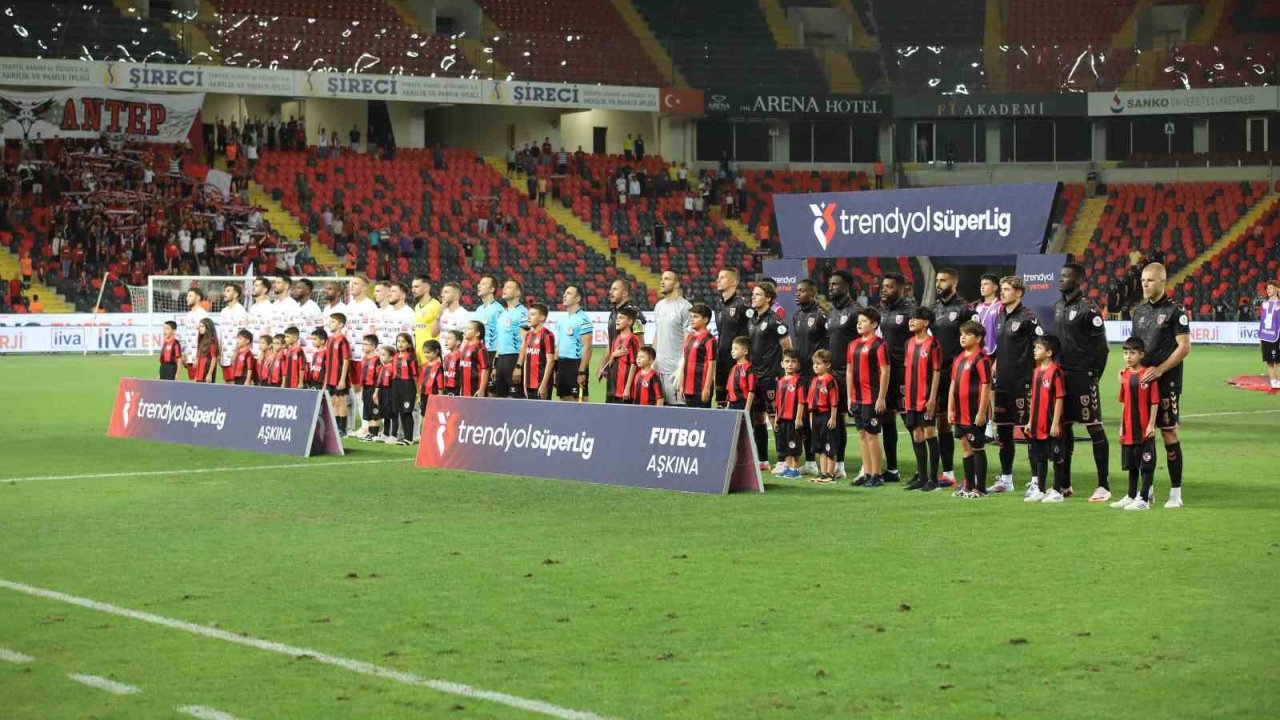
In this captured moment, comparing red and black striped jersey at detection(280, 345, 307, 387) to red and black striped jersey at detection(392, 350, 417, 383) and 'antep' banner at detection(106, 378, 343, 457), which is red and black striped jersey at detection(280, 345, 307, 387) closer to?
'antep' banner at detection(106, 378, 343, 457)

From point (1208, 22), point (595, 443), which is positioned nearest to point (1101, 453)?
point (595, 443)

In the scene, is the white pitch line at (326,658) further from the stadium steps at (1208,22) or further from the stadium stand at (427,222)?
the stadium steps at (1208,22)

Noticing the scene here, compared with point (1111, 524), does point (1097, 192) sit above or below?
above

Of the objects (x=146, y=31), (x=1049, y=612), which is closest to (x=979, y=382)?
(x=1049, y=612)

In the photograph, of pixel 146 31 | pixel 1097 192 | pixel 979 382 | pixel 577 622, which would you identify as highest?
pixel 146 31

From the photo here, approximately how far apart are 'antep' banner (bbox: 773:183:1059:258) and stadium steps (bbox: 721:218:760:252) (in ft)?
107

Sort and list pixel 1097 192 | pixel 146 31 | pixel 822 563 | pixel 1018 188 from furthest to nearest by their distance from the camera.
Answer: pixel 1097 192 < pixel 146 31 < pixel 1018 188 < pixel 822 563

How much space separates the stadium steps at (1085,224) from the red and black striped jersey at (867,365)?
40.7 m

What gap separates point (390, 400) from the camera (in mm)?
19781

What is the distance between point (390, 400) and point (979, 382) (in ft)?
27.5

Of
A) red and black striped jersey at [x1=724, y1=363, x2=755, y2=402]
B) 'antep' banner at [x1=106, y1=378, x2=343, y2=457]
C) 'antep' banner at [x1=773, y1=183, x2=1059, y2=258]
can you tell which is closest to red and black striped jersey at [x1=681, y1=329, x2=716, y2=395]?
red and black striped jersey at [x1=724, y1=363, x2=755, y2=402]

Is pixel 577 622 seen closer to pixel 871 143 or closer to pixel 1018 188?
pixel 1018 188

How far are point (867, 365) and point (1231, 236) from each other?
42.3m

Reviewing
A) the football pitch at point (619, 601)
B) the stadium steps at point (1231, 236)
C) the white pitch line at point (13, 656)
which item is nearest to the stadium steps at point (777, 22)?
the stadium steps at point (1231, 236)
